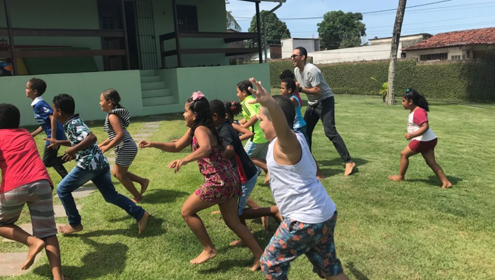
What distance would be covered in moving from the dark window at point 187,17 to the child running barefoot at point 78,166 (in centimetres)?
1212

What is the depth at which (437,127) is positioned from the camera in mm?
10977

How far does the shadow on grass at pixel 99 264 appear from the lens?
126 inches

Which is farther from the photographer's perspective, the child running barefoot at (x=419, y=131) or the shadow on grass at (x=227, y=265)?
the child running barefoot at (x=419, y=131)

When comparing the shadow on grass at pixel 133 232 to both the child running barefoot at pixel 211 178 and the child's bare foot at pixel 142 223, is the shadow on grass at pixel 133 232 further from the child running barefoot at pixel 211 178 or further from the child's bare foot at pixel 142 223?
the child running barefoot at pixel 211 178

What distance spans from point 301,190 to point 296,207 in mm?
116

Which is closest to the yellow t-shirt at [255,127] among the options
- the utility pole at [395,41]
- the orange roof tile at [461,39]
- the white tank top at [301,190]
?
the white tank top at [301,190]

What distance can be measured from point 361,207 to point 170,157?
3731 mm

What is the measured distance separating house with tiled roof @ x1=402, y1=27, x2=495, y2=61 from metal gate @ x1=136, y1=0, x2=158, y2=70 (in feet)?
53.8

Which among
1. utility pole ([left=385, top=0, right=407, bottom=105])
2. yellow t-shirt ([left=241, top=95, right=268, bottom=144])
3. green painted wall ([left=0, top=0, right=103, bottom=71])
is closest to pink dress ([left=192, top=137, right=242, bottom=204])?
yellow t-shirt ([left=241, top=95, right=268, bottom=144])

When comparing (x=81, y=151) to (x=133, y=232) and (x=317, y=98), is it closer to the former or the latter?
(x=133, y=232)

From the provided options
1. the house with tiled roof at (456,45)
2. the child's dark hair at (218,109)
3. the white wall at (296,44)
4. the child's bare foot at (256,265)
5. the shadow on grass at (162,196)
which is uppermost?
the white wall at (296,44)

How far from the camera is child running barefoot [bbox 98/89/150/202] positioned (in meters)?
4.20

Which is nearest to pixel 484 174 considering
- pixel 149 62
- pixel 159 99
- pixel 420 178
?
pixel 420 178

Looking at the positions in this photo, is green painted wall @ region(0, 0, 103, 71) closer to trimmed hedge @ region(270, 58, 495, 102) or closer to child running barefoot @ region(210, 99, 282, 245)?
child running barefoot @ region(210, 99, 282, 245)
